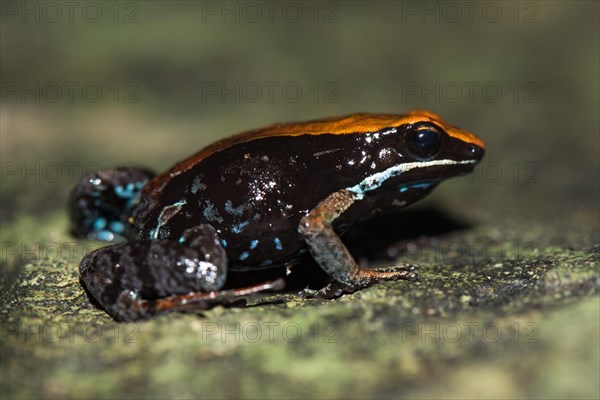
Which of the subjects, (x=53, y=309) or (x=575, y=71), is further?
(x=575, y=71)

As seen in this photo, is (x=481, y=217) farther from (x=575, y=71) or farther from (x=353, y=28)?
(x=353, y=28)

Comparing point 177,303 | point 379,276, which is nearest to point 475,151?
point 379,276

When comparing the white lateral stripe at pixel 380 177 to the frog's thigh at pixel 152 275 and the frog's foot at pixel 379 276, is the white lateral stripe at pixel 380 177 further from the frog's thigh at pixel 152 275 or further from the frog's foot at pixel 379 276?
the frog's thigh at pixel 152 275

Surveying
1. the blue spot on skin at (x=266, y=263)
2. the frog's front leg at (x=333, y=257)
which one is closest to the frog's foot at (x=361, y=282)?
the frog's front leg at (x=333, y=257)

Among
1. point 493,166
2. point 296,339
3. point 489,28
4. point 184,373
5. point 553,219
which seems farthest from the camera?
point 489,28

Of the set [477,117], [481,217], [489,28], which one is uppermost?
[489,28]

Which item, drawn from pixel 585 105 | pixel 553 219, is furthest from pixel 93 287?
pixel 585 105
